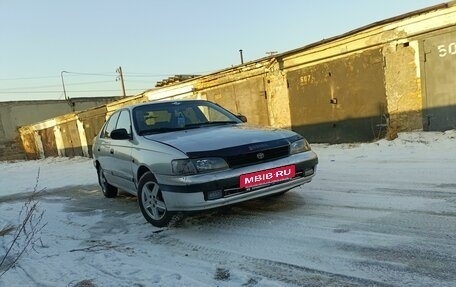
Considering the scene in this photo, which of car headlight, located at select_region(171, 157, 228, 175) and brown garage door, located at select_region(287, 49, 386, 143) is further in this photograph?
brown garage door, located at select_region(287, 49, 386, 143)

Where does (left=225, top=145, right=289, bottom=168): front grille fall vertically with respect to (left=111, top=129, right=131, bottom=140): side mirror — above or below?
below

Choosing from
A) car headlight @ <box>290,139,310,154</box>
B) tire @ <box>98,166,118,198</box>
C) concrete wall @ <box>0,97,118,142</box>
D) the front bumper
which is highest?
concrete wall @ <box>0,97,118,142</box>

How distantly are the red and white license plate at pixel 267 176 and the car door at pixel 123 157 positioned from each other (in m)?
1.83

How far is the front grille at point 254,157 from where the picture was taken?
4.13 m

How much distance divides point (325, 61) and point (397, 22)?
88.5 inches

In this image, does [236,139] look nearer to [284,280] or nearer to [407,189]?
[284,280]

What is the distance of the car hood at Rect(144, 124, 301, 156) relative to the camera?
419 centimetres

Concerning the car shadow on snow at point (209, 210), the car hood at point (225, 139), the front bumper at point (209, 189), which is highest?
the car hood at point (225, 139)

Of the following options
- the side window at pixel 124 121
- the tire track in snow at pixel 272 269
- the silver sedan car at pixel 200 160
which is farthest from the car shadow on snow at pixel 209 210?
the side window at pixel 124 121

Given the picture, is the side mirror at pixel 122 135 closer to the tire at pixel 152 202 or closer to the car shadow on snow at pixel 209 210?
the tire at pixel 152 202

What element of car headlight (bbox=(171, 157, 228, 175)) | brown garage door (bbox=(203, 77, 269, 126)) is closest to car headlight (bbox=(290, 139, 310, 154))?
car headlight (bbox=(171, 157, 228, 175))

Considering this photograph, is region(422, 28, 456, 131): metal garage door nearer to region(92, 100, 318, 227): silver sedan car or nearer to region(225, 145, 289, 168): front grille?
region(92, 100, 318, 227): silver sedan car

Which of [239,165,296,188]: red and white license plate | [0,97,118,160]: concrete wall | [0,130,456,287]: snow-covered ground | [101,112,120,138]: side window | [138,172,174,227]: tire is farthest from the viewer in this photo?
[0,97,118,160]: concrete wall

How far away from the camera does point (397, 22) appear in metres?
9.69
